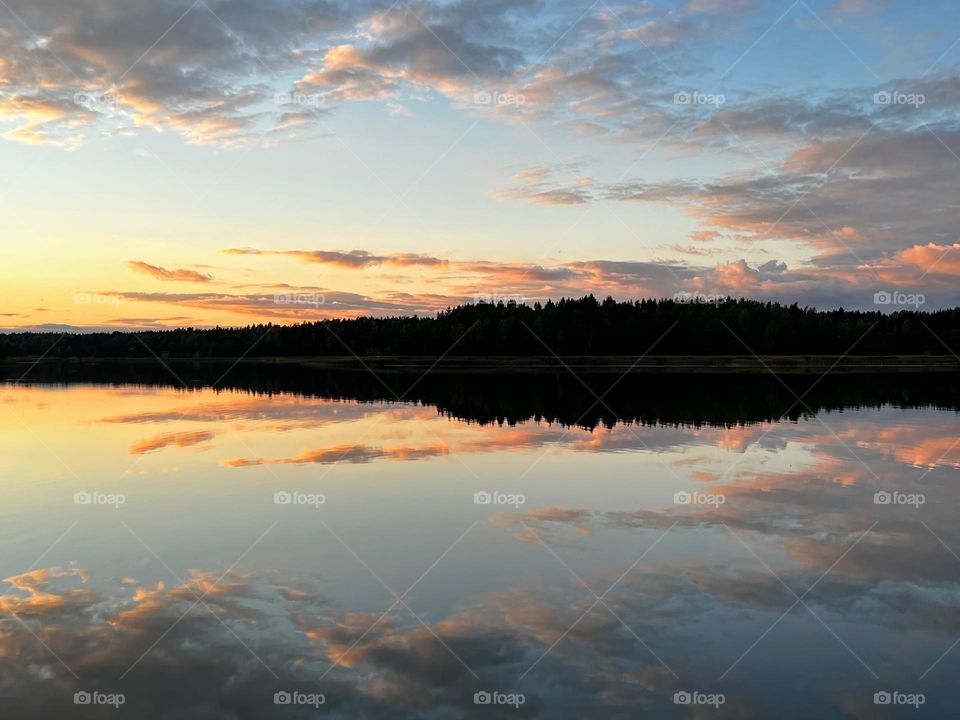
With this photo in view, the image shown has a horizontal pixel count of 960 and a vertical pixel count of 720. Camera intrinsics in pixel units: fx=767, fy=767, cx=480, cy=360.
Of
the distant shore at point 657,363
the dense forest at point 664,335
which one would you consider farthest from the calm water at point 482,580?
the dense forest at point 664,335

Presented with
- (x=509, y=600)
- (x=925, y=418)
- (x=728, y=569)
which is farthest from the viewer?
(x=925, y=418)

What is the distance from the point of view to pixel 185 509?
20.6 meters

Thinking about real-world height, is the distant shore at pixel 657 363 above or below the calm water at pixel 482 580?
above

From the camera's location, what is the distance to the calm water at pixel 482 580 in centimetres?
1010

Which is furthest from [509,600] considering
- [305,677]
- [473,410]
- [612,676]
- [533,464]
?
[473,410]

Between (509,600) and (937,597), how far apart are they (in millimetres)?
7443

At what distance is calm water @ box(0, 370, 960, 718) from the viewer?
10.1 metres

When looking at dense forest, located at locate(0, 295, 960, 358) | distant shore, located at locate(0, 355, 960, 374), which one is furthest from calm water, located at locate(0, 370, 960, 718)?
dense forest, located at locate(0, 295, 960, 358)

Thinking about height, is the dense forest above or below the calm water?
above

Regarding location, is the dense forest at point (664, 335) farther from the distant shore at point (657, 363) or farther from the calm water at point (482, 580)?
the calm water at point (482, 580)

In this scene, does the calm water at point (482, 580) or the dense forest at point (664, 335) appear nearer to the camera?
the calm water at point (482, 580)

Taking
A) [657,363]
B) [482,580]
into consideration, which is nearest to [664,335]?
[657,363]

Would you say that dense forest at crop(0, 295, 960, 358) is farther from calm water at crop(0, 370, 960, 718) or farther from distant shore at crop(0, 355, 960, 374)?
calm water at crop(0, 370, 960, 718)

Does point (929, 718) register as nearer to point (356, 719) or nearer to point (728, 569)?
point (728, 569)
